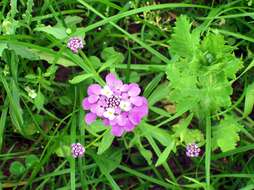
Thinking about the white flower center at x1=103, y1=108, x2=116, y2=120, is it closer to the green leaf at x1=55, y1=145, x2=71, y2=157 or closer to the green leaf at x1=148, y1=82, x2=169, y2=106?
the green leaf at x1=148, y1=82, x2=169, y2=106

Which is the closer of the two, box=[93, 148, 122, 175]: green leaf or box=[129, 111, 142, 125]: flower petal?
box=[129, 111, 142, 125]: flower petal

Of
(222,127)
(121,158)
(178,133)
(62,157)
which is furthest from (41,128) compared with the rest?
(222,127)

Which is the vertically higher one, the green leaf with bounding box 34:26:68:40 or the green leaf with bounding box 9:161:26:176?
the green leaf with bounding box 34:26:68:40

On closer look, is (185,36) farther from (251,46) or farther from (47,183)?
(47,183)

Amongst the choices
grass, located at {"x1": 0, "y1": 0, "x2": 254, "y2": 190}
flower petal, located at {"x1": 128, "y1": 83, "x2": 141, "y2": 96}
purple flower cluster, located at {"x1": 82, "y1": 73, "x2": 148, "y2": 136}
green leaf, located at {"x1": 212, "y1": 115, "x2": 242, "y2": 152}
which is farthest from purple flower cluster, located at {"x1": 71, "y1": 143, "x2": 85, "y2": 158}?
green leaf, located at {"x1": 212, "y1": 115, "x2": 242, "y2": 152}

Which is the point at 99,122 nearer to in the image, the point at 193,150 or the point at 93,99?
the point at 93,99

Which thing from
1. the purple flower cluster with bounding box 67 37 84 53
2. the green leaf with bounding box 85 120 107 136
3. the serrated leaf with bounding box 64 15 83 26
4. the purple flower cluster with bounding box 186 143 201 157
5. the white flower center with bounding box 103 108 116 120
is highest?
the serrated leaf with bounding box 64 15 83 26

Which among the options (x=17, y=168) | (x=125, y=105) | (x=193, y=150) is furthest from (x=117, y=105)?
(x=17, y=168)

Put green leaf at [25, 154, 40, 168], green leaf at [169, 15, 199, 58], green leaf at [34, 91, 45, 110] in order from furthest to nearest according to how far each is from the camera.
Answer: green leaf at [25, 154, 40, 168] → green leaf at [34, 91, 45, 110] → green leaf at [169, 15, 199, 58]
